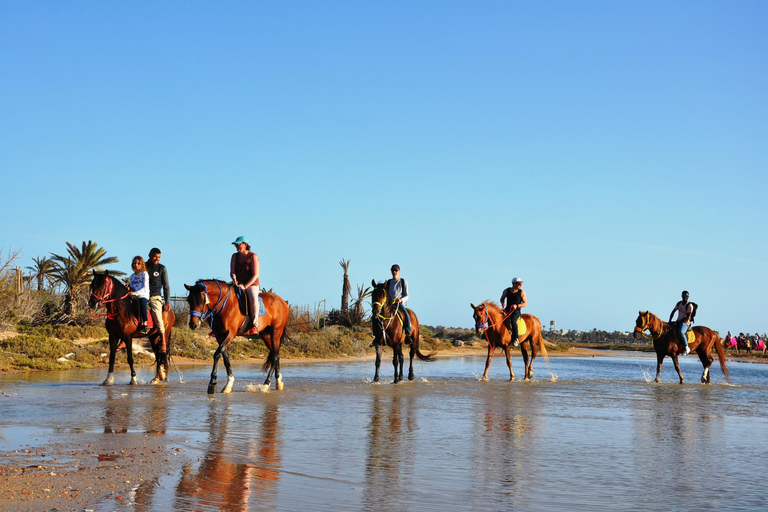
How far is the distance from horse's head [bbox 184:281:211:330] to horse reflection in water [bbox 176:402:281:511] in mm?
3924

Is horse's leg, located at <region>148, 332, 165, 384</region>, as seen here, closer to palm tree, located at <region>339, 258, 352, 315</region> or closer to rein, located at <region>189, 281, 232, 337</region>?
rein, located at <region>189, 281, 232, 337</region>

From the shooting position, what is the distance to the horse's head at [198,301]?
→ 12758mm

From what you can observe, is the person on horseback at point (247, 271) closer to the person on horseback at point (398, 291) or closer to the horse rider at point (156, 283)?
the horse rider at point (156, 283)

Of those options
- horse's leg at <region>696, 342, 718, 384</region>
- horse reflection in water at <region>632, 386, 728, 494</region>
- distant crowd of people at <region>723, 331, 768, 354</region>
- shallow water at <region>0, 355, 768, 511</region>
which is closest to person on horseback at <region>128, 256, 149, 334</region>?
shallow water at <region>0, 355, 768, 511</region>

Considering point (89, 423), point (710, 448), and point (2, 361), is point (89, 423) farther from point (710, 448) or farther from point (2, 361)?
point (2, 361)

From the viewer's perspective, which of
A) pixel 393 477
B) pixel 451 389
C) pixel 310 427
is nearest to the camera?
pixel 393 477

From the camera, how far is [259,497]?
5.74 metres

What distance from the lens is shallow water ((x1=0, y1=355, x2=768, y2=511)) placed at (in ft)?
19.5

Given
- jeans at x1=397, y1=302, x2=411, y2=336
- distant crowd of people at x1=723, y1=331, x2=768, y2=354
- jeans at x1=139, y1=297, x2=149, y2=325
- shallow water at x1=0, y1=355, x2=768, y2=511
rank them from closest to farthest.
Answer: shallow water at x1=0, y1=355, x2=768, y2=511 → jeans at x1=139, y1=297, x2=149, y2=325 → jeans at x1=397, y1=302, x2=411, y2=336 → distant crowd of people at x1=723, y1=331, x2=768, y2=354

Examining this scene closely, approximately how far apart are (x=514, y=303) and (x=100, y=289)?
10.5 meters

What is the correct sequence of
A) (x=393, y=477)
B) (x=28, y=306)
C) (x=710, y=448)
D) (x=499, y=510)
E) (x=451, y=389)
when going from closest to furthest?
(x=499, y=510) → (x=393, y=477) → (x=710, y=448) → (x=451, y=389) → (x=28, y=306)

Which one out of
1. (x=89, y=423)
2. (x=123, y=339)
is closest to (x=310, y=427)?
(x=89, y=423)

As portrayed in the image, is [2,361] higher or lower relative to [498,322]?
lower

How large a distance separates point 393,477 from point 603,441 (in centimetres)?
361
